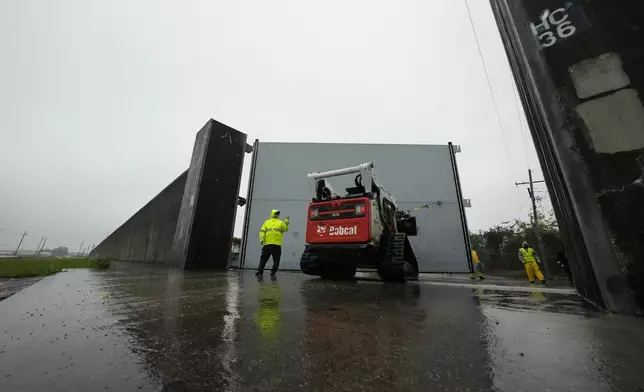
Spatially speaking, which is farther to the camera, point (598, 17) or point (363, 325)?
point (598, 17)

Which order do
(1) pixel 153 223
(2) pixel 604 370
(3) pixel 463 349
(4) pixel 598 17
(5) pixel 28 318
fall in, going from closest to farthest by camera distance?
(2) pixel 604 370 → (3) pixel 463 349 → (5) pixel 28 318 → (4) pixel 598 17 → (1) pixel 153 223

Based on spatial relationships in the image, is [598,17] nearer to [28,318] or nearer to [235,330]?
[235,330]

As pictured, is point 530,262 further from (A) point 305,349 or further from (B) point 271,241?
(A) point 305,349

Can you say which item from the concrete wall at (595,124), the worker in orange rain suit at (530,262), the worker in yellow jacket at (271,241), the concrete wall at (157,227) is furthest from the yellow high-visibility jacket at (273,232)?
the worker in orange rain suit at (530,262)

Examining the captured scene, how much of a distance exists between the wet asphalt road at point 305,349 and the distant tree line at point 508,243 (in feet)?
72.5

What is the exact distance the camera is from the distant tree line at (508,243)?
64.2 feet

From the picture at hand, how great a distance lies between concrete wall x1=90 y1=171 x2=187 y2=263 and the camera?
10.2 meters

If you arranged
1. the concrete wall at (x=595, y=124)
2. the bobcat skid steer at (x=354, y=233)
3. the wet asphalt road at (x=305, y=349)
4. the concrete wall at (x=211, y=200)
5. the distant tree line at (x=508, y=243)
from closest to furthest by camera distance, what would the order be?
the wet asphalt road at (x=305, y=349), the concrete wall at (x=595, y=124), the bobcat skid steer at (x=354, y=233), the concrete wall at (x=211, y=200), the distant tree line at (x=508, y=243)

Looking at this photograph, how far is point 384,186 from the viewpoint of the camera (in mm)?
10562

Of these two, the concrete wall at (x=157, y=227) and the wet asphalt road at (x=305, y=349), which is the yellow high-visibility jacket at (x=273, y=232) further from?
the concrete wall at (x=157, y=227)

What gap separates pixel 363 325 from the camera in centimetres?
173

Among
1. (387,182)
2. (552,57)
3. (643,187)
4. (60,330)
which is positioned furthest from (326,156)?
(60,330)

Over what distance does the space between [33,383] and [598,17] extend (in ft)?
15.5

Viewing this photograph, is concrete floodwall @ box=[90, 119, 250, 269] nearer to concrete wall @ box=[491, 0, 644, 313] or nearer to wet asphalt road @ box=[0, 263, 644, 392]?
wet asphalt road @ box=[0, 263, 644, 392]
